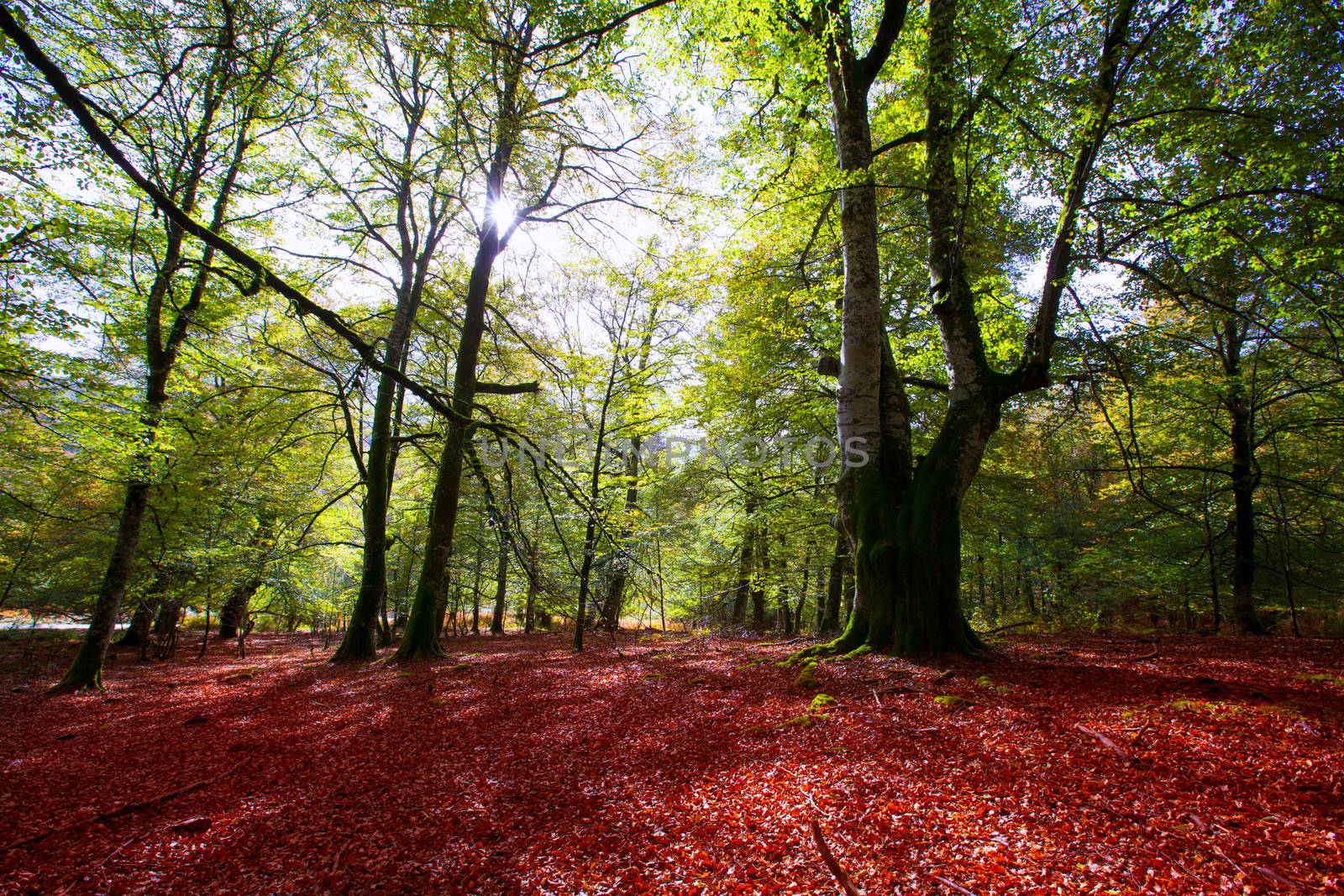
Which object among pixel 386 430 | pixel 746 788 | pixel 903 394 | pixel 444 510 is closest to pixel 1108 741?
pixel 746 788

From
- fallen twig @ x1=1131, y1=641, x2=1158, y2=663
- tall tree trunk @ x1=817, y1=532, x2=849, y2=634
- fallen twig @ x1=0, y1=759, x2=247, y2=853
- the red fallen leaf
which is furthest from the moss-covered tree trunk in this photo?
fallen twig @ x1=0, y1=759, x2=247, y2=853

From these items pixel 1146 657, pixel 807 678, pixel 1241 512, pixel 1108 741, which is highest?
pixel 1241 512

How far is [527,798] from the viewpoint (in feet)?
10.1

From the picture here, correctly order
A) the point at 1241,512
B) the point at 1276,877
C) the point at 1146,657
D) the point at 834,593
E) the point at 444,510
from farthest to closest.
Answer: the point at 834,593, the point at 444,510, the point at 1241,512, the point at 1146,657, the point at 1276,877

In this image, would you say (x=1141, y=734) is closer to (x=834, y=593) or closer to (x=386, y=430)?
(x=834, y=593)

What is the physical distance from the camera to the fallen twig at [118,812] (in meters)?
2.67

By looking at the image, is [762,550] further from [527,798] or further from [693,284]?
[527,798]

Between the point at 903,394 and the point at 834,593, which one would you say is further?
the point at 834,593

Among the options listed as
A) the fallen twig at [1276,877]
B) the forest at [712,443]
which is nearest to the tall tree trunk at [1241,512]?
the forest at [712,443]

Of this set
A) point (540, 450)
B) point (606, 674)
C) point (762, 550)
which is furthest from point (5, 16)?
point (762, 550)

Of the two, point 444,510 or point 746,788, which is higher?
point 444,510

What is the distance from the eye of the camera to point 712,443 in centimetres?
1038

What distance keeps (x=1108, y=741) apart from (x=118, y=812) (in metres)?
5.73

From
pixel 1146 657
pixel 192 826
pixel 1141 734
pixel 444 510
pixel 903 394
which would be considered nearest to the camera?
pixel 192 826
